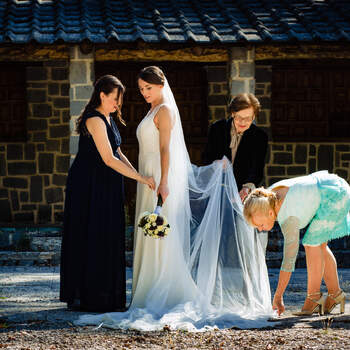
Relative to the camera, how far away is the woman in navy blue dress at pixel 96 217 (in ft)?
18.9

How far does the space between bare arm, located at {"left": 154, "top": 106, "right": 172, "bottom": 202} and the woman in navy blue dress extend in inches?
4.6

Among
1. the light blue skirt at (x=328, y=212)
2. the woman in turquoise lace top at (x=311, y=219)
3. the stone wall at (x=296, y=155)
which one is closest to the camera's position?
the woman in turquoise lace top at (x=311, y=219)

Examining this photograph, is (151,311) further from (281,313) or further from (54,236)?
(54,236)

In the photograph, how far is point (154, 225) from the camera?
5.48 metres

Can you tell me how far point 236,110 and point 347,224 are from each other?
119 cm

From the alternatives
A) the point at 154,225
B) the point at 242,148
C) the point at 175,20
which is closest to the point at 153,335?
the point at 154,225

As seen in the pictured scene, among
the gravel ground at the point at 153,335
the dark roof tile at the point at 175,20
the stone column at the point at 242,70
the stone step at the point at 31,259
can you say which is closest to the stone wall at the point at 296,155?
the dark roof tile at the point at 175,20

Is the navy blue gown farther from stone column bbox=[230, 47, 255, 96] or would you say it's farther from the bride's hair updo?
stone column bbox=[230, 47, 255, 96]

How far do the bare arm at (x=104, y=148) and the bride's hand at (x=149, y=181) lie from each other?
0.05 meters

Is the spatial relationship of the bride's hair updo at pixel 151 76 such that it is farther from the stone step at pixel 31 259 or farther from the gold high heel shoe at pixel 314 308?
the stone step at pixel 31 259

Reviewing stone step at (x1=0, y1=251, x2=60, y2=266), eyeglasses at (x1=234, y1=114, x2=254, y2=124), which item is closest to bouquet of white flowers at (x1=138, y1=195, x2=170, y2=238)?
eyeglasses at (x1=234, y1=114, x2=254, y2=124)

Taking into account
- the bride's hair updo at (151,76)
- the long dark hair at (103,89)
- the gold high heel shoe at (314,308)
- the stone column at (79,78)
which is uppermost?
the stone column at (79,78)

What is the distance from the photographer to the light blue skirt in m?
5.44

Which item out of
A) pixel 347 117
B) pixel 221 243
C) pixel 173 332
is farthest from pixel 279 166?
pixel 173 332
